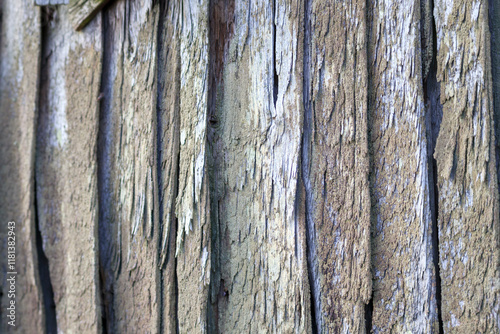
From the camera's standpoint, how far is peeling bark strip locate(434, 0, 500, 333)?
0.86 m

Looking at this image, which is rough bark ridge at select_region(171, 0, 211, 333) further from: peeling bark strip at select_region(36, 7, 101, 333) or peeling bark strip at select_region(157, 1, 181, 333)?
peeling bark strip at select_region(36, 7, 101, 333)

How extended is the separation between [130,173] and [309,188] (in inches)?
19.3

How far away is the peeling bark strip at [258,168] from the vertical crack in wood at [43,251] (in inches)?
21.0

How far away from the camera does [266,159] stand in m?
0.98

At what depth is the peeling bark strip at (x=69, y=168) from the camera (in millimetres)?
1097

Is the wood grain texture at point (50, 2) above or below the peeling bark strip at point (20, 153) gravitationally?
above

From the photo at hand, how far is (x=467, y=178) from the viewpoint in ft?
2.89

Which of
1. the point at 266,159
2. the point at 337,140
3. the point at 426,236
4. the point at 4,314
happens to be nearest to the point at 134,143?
the point at 266,159

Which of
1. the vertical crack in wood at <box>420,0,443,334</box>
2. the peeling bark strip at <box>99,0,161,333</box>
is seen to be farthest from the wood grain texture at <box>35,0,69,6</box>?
the vertical crack in wood at <box>420,0,443,334</box>

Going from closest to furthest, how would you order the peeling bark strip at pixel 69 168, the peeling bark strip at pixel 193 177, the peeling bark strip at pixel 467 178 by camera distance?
the peeling bark strip at pixel 467 178 < the peeling bark strip at pixel 193 177 < the peeling bark strip at pixel 69 168

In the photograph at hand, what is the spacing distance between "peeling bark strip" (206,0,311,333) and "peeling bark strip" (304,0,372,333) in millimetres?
44

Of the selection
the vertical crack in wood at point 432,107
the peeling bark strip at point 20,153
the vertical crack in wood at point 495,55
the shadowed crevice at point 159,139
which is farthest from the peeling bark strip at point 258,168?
the peeling bark strip at point 20,153

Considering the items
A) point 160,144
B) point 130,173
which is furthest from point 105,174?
point 160,144

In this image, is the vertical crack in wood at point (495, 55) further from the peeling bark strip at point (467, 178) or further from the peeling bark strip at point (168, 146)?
the peeling bark strip at point (168, 146)
